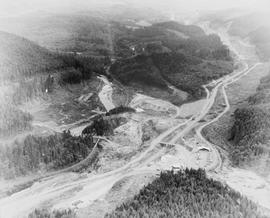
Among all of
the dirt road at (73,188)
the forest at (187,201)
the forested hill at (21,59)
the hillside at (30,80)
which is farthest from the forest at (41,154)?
the forested hill at (21,59)

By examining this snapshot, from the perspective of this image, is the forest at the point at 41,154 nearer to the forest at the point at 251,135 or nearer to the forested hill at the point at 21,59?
the forest at the point at 251,135

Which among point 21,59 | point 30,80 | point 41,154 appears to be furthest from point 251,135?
point 21,59

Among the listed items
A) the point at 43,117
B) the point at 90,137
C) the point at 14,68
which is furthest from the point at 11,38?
the point at 90,137

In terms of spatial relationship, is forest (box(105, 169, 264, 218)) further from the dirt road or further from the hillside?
the hillside

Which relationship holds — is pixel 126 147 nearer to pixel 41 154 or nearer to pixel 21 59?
pixel 41 154

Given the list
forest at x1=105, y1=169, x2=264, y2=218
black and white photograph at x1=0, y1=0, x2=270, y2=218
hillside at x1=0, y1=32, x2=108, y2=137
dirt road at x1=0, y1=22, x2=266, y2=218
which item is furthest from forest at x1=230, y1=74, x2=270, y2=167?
hillside at x1=0, y1=32, x2=108, y2=137
